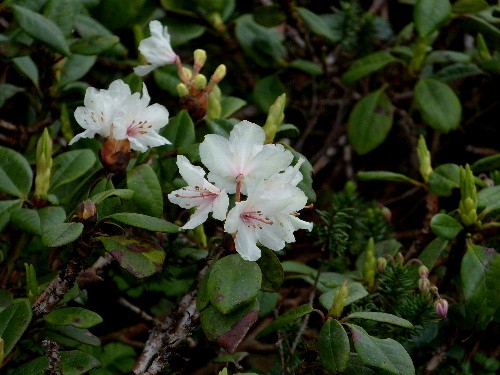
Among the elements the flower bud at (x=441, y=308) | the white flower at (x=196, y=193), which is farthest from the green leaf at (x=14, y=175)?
the flower bud at (x=441, y=308)

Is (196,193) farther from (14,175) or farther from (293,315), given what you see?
(14,175)

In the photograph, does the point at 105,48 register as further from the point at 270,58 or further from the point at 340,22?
the point at 340,22

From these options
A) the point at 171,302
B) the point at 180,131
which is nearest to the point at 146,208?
the point at 180,131

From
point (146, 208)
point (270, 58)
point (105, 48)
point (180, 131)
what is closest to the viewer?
point (146, 208)

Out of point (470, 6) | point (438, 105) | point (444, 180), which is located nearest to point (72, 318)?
point (444, 180)

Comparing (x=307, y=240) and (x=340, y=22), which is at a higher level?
(x=340, y=22)

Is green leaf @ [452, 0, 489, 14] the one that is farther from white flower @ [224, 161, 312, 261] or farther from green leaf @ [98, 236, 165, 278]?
green leaf @ [98, 236, 165, 278]
